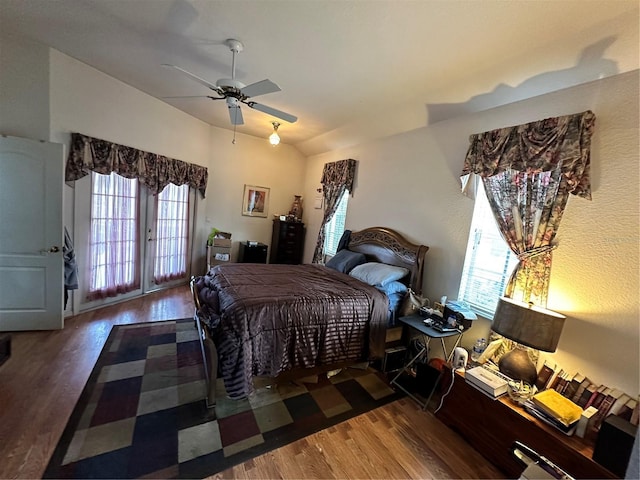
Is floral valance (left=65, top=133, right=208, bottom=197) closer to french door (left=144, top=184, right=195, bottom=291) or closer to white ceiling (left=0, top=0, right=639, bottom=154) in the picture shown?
french door (left=144, top=184, right=195, bottom=291)

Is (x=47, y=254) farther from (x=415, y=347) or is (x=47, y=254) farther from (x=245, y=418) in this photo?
(x=415, y=347)

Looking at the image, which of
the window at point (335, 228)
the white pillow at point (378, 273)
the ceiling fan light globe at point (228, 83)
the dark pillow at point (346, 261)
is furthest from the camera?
the window at point (335, 228)

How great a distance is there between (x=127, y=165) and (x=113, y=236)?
0.97 meters

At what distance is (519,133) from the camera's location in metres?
2.27

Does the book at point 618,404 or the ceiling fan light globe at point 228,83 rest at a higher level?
the ceiling fan light globe at point 228,83

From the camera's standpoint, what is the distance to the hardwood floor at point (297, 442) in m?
1.61

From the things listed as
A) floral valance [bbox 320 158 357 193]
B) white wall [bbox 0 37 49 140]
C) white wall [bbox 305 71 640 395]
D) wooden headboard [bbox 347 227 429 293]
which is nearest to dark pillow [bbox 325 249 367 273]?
wooden headboard [bbox 347 227 429 293]

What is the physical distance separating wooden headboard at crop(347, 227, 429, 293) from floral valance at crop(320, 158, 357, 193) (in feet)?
2.93

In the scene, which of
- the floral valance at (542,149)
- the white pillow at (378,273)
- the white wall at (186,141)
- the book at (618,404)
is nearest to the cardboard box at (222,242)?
the white wall at (186,141)

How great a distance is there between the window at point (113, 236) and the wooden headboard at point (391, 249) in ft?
10.5

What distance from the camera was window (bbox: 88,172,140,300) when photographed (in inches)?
134

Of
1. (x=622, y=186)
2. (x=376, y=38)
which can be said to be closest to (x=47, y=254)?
(x=376, y=38)

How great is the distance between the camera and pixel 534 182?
2.18m

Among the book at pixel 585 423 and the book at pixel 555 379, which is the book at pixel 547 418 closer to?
the book at pixel 585 423
